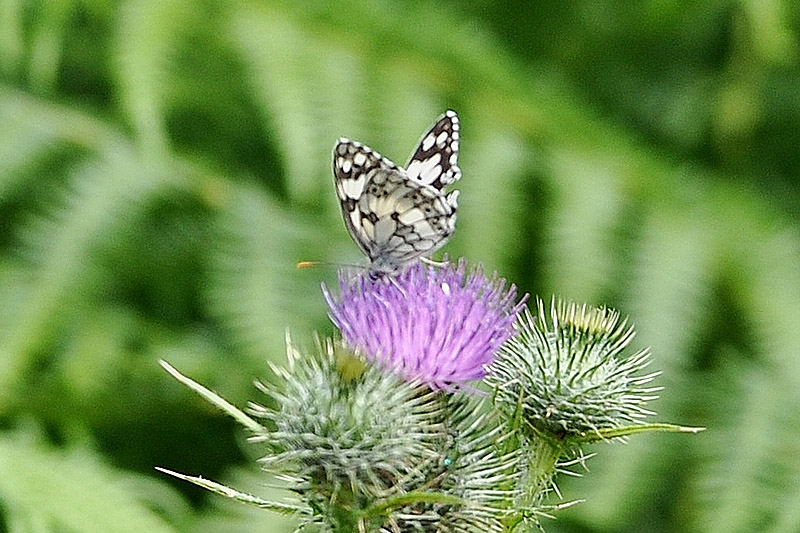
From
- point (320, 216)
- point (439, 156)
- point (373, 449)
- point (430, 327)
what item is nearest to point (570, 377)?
point (430, 327)

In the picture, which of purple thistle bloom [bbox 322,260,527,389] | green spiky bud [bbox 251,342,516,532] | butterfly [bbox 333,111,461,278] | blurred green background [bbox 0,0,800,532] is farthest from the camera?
blurred green background [bbox 0,0,800,532]

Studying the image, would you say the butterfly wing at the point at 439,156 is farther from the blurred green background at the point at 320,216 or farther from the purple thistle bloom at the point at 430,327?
the blurred green background at the point at 320,216

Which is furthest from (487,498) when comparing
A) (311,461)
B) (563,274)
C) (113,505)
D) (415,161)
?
(563,274)

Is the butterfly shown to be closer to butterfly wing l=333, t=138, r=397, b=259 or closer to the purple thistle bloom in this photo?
butterfly wing l=333, t=138, r=397, b=259

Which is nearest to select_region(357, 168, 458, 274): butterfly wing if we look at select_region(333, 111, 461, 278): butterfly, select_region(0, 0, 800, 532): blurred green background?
select_region(333, 111, 461, 278): butterfly

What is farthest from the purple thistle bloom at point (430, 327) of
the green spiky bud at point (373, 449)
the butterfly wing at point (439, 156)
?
the butterfly wing at point (439, 156)

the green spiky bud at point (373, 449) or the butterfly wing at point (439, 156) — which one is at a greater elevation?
the butterfly wing at point (439, 156)

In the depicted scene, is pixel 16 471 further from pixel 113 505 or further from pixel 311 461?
pixel 311 461
